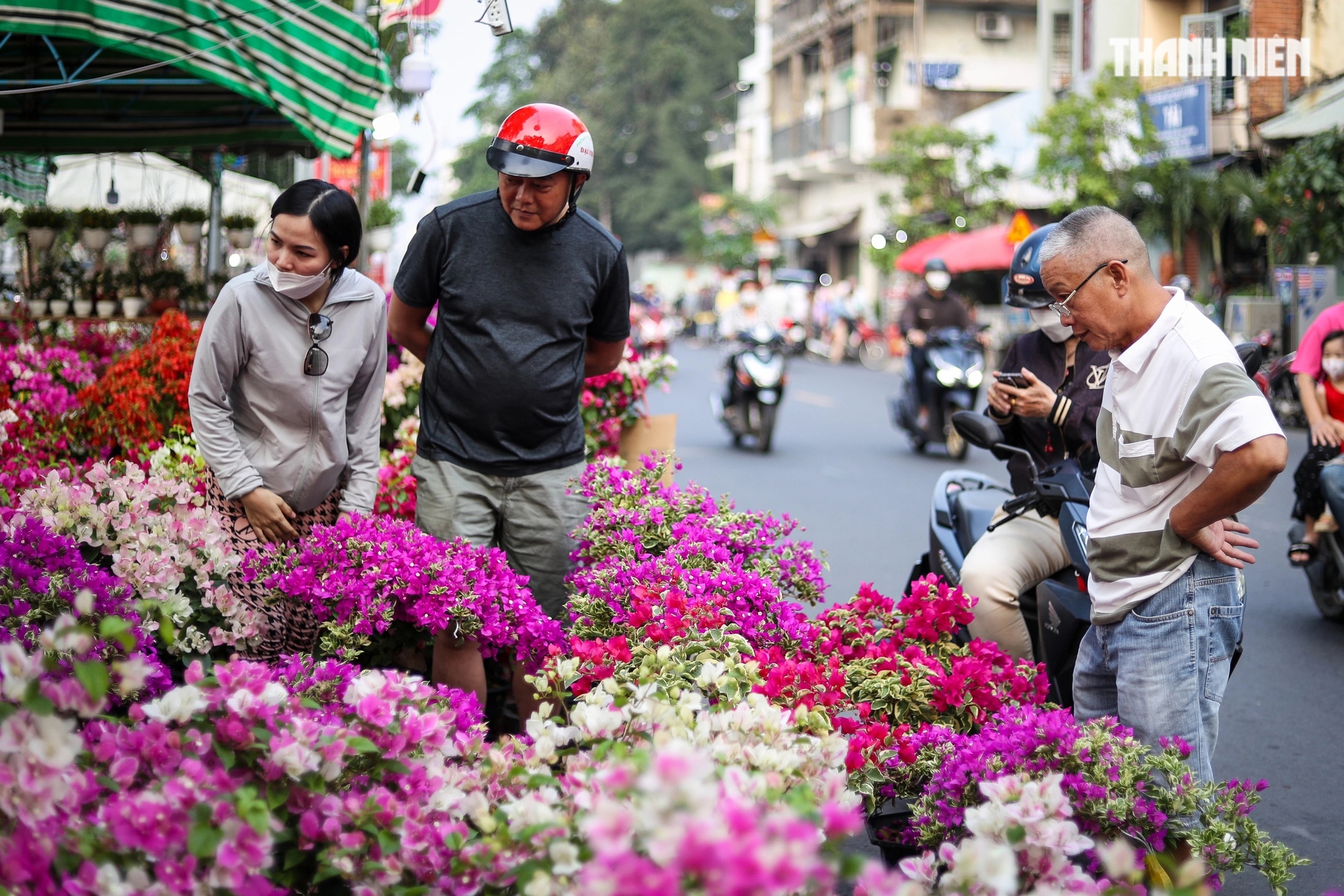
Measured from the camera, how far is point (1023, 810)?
2.22m

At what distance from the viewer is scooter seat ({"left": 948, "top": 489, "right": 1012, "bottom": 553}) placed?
471cm

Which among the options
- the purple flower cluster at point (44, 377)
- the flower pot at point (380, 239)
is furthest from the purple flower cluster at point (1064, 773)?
the flower pot at point (380, 239)

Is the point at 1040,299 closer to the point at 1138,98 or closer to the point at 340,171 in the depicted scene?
the point at 340,171

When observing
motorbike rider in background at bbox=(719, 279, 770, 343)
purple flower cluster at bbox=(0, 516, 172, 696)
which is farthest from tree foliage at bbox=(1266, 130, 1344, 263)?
purple flower cluster at bbox=(0, 516, 172, 696)

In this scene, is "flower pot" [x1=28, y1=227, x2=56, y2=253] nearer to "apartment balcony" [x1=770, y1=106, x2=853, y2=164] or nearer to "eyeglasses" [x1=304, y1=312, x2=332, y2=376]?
"eyeglasses" [x1=304, y1=312, x2=332, y2=376]

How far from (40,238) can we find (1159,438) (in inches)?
341

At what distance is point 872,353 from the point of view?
31.7 metres

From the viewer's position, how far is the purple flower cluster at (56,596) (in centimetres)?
281

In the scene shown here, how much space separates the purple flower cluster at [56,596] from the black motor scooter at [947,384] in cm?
1027

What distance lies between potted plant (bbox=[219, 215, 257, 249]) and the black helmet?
718 cm

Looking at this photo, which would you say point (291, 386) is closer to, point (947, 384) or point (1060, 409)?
point (1060, 409)

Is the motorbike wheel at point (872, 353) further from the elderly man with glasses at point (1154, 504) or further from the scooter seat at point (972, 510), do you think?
the elderly man with glasses at point (1154, 504)

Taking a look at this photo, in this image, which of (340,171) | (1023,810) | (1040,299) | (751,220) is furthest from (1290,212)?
(751,220)

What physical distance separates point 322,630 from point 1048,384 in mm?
2415
